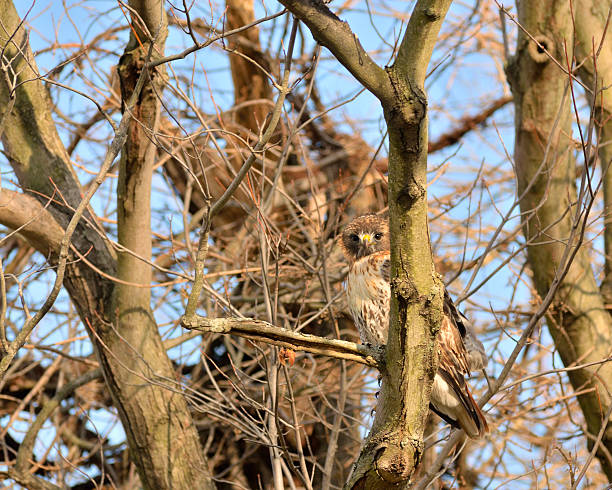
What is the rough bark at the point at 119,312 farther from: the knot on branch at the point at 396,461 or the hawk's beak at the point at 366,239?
the knot on branch at the point at 396,461

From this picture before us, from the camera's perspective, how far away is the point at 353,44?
6.97ft

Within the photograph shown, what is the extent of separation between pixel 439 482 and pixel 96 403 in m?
3.27

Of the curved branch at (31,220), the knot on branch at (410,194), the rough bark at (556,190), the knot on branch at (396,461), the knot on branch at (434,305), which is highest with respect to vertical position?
the rough bark at (556,190)

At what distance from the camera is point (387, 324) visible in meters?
3.83

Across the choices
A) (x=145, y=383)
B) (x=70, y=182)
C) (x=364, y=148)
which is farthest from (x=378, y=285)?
(x=364, y=148)

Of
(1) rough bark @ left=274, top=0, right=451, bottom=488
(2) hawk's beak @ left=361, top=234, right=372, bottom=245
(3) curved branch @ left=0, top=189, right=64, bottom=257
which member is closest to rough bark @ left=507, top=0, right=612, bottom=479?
(2) hawk's beak @ left=361, top=234, right=372, bottom=245

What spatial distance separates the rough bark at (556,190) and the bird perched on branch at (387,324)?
76cm

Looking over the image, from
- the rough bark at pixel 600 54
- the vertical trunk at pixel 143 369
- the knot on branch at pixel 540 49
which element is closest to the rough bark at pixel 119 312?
the vertical trunk at pixel 143 369

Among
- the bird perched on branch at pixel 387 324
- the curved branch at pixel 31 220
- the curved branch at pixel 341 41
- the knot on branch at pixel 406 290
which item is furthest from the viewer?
the curved branch at pixel 31 220

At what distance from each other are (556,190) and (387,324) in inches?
64.5

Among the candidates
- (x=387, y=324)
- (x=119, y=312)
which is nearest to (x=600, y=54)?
(x=387, y=324)

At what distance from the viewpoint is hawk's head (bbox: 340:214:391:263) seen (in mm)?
4379

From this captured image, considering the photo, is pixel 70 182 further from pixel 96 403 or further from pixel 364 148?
pixel 364 148

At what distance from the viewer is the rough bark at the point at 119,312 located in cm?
405
